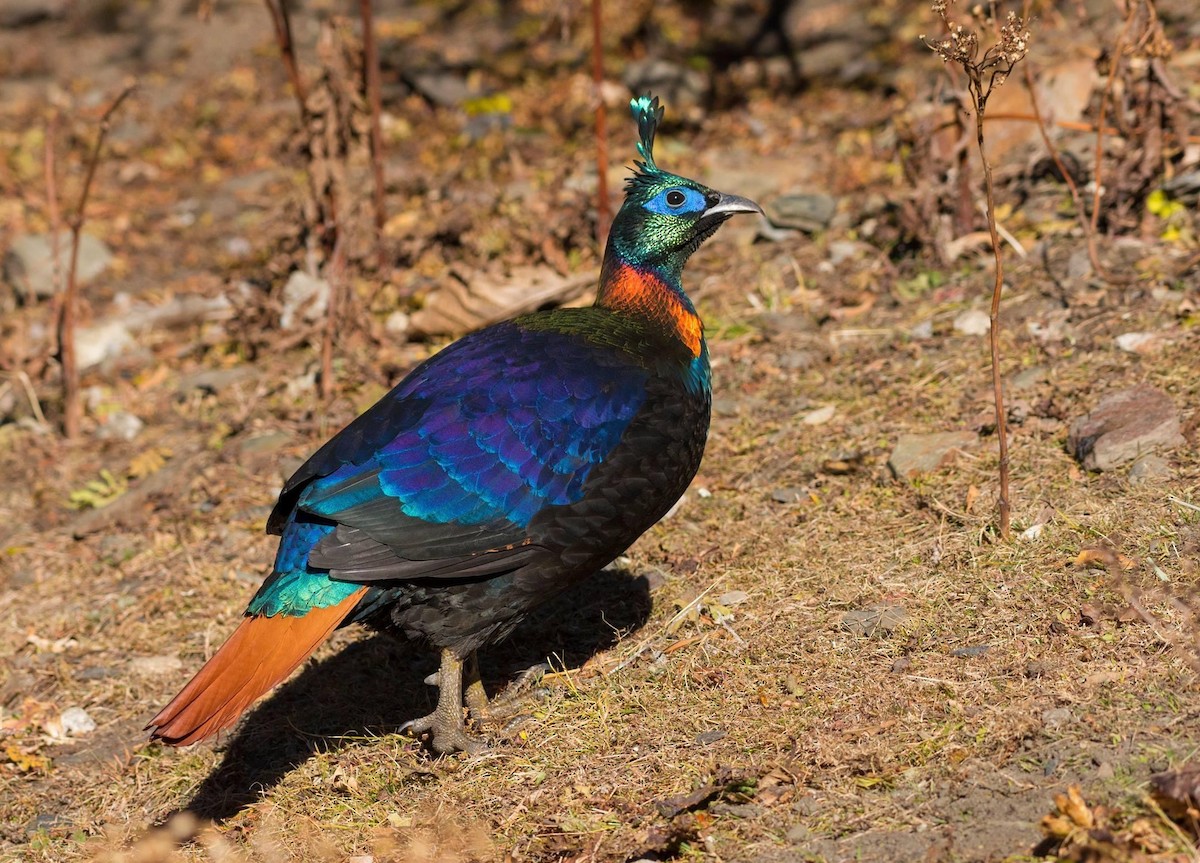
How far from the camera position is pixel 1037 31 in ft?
29.9

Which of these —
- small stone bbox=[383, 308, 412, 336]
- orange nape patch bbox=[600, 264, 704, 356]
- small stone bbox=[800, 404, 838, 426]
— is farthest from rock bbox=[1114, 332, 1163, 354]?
small stone bbox=[383, 308, 412, 336]

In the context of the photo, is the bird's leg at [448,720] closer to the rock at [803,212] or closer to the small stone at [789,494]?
the small stone at [789,494]

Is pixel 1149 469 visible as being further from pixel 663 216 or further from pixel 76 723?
pixel 76 723

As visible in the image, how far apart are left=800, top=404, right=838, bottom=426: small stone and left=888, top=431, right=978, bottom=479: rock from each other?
48 centimetres

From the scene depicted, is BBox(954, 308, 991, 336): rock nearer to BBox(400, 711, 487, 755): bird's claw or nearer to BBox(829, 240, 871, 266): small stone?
BBox(829, 240, 871, 266): small stone

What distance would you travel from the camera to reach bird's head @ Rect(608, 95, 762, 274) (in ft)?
16.5

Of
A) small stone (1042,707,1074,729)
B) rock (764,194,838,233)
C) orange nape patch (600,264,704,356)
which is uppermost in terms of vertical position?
orange nape patch (600,264,704,356)

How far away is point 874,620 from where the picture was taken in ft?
14.9

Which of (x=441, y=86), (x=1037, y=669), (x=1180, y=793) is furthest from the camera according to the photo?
(x=441, y=86)

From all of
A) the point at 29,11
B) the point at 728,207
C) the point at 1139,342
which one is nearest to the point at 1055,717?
the point at 728,207

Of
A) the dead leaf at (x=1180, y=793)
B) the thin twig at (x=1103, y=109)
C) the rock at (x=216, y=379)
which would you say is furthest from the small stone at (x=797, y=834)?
the rock at (x=216, y=379)

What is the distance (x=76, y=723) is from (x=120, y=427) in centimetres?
255

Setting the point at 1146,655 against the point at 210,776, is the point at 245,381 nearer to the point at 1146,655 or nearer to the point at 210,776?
the point at 210,776

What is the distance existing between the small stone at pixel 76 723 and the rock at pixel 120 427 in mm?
2393
